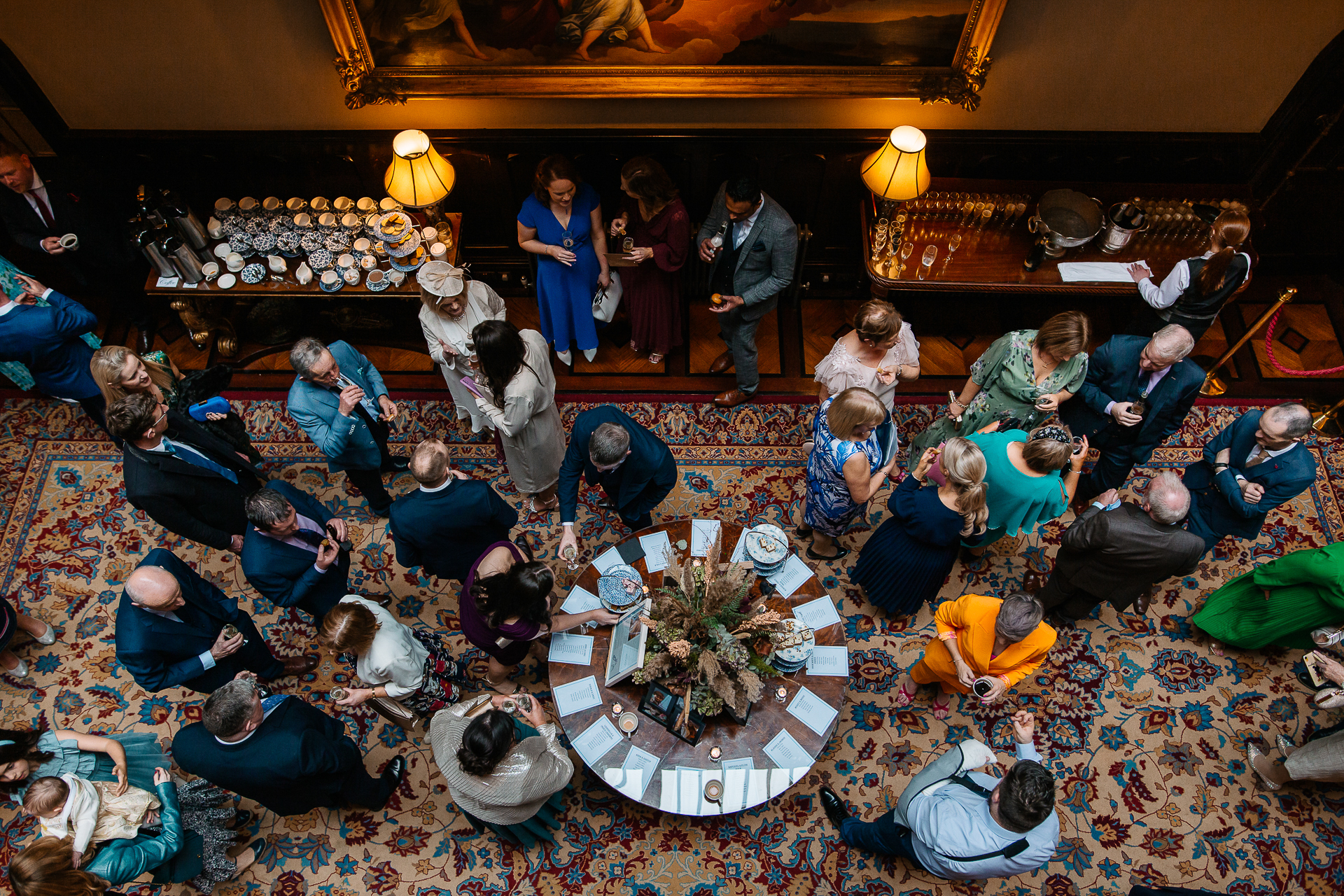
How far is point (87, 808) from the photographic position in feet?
11.0

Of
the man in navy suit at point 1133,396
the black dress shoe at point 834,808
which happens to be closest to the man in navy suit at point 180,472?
the black dress shoe at point 834,808

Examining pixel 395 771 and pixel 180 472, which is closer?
pixel 180 472

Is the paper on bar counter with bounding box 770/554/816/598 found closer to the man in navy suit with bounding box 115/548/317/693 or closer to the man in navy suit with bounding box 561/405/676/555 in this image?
the man in navy suit with bounding box 561/405/676/555

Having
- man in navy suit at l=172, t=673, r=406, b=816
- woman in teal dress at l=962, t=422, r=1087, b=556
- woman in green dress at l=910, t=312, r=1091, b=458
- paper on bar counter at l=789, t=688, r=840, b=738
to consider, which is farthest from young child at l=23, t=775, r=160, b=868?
woman in green dress at l=910, t=312, r=1091, b=458

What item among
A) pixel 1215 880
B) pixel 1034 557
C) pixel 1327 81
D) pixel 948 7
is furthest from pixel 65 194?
pixel 1327 81

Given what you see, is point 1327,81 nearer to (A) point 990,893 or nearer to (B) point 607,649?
(A) point 990,893

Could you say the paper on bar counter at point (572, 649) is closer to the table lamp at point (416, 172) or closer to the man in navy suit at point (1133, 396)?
the table lamp at point (416, 172)

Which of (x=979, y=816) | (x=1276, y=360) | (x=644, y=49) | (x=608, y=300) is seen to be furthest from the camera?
(x=1276, y=360)

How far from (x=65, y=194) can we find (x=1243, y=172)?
328 inches

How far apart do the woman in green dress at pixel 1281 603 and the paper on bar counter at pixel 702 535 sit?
3.01 m

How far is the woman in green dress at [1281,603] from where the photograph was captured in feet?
12.9

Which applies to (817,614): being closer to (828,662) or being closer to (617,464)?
(828,662)

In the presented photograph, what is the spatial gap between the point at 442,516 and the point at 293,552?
2.68 feet

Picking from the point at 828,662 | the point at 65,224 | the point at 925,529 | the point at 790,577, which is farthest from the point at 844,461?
the point at 65,224
